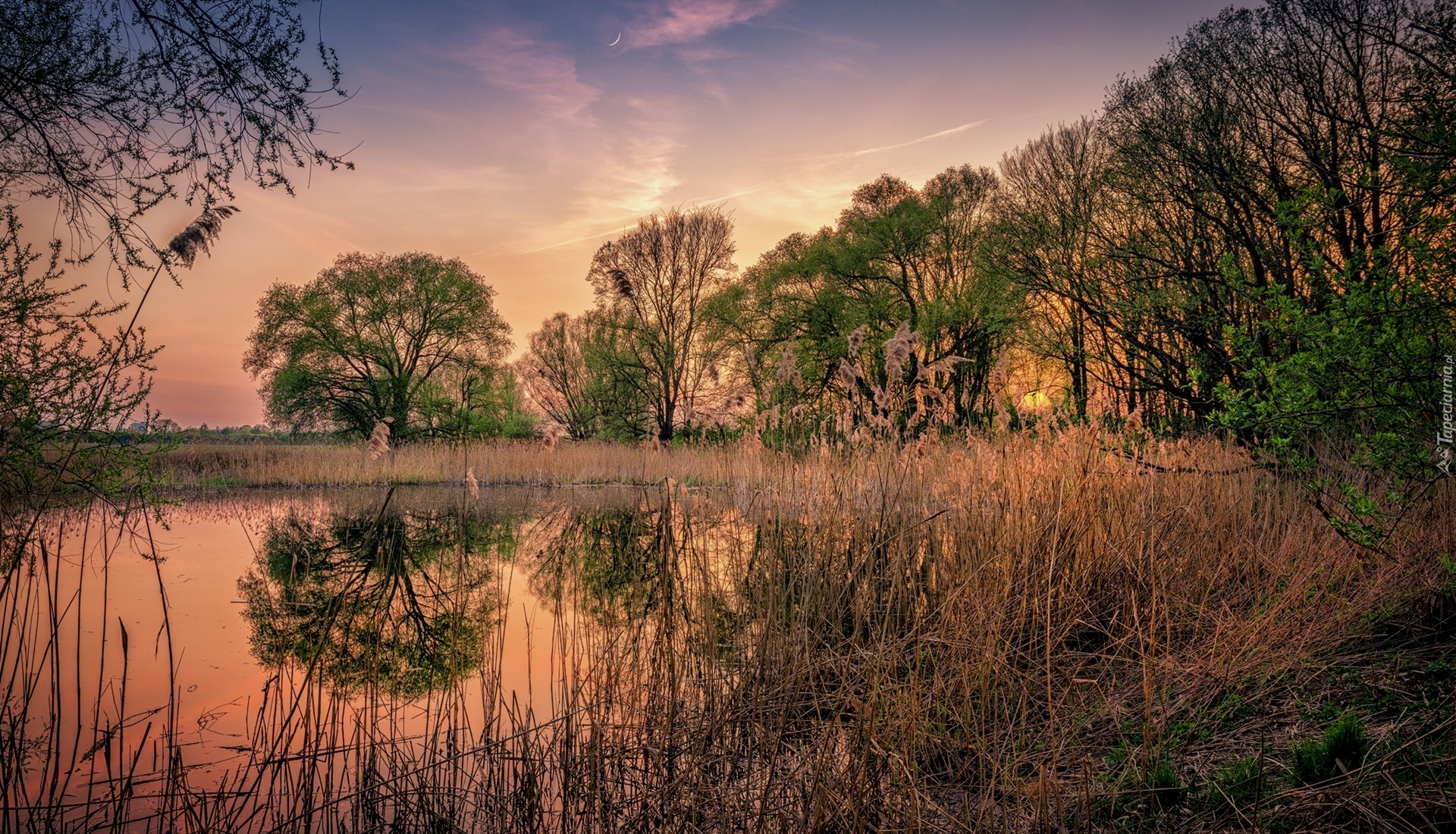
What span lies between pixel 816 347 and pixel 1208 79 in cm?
1608

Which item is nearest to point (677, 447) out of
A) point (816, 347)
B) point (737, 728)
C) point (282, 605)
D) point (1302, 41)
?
point (816, 347)

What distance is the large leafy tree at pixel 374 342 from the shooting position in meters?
30.2

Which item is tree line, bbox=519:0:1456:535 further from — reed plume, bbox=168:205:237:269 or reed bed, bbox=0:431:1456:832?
reed plume, bbox=168:205:237:269

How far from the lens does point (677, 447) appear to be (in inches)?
738

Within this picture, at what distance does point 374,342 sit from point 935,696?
3325cm

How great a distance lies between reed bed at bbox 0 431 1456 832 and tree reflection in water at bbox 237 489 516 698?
0.22 metres

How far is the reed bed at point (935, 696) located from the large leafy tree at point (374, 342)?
92.2 ft

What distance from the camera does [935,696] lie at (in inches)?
128

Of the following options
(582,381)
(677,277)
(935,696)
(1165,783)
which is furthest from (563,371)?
(1165,783)

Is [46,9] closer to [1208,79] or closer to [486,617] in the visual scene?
[486,617]

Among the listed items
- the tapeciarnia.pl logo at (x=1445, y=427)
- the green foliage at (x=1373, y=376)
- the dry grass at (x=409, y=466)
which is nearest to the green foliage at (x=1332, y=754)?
the green foliage at (x=1373, y=376)

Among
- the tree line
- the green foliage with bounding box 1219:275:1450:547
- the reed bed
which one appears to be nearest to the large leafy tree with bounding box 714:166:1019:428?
the tree line

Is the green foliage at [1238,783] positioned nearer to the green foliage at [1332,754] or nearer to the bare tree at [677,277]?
the green foliage at [1332,754]

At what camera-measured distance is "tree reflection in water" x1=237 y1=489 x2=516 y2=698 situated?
162 inches
